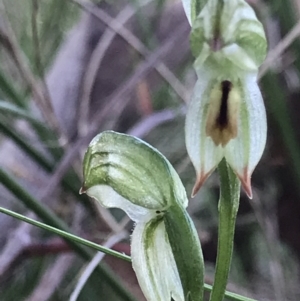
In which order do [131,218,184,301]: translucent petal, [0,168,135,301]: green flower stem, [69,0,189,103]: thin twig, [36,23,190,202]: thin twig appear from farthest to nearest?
[69,0,189,103]: thin twig, [36,23,190,202]: thin twig, [0,168,135,301]: green flower stem, [131,218,184,301]: translucent petal

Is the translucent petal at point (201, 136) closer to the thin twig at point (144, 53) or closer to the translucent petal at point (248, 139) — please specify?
the translucent petal at point (248, 139)

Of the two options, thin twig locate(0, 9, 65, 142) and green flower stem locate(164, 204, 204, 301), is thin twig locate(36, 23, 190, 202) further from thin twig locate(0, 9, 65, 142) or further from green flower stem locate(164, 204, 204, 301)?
green flower stem locate(164, 204, 204, 301)

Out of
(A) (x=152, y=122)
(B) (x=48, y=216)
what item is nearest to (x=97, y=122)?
(A) (x=152, y=122)

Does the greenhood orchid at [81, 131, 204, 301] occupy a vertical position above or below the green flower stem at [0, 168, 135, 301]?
below

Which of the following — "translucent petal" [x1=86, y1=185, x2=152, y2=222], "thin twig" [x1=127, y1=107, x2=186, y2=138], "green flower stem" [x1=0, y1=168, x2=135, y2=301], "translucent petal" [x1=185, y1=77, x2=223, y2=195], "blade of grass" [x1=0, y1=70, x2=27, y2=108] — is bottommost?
"translucent petal" [x1=185, y1=77, x2=223, y2=195]

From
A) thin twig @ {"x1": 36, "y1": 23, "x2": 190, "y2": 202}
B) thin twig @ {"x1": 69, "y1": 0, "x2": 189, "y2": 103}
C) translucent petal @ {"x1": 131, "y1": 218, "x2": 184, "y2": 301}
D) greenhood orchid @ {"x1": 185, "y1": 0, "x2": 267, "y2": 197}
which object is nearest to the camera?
greenhood orchid @ {"x1": 185, "y1": 0, "x2": 267, "y2": 197}

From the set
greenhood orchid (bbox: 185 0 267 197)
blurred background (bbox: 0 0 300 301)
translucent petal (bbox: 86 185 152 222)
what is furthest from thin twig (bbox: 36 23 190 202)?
greenhood orchid (bbox: 185 0 267 197)

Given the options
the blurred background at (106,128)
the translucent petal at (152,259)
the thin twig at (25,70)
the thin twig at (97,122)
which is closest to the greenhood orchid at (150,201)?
the translucent petal at (152,259)

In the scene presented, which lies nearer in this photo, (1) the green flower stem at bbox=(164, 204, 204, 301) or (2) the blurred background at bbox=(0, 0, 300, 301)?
(1) the green flower stem at bbox=(164, 204, 204, 301)
